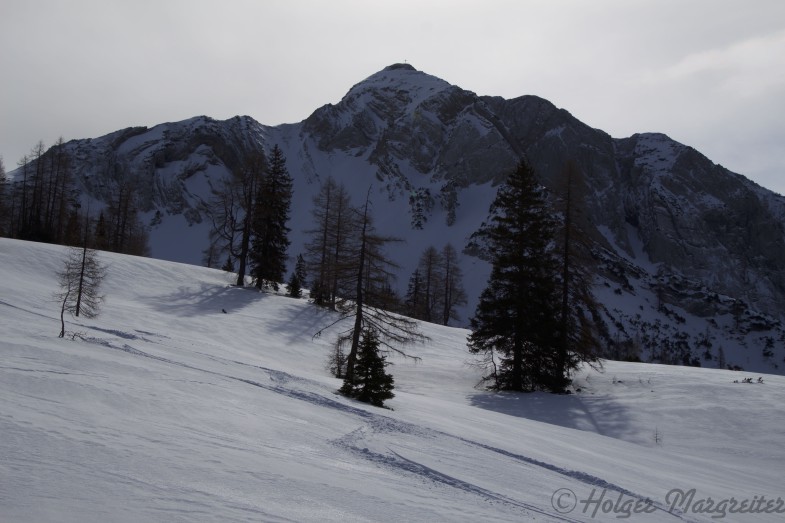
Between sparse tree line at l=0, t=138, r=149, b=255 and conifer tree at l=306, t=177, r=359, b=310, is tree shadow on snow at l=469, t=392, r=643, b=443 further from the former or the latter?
sparse tree line at l=0, t=138, r=149, b=255

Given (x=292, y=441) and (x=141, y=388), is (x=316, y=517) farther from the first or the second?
(x=141, y=388)

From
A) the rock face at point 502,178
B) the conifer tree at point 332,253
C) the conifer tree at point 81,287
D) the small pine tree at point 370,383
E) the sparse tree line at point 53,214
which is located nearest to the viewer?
the small pine tree at point 370,383

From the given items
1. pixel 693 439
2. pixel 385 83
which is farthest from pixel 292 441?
pixel 385 83

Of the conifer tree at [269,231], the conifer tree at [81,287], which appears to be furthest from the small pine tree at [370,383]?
the conifer tree at [269,231]

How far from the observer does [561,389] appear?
20578 millimetres

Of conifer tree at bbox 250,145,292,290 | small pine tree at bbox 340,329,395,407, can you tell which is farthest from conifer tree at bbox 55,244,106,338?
conifer tree at bbox 250,145,292,290

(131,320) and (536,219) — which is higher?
(536,219)

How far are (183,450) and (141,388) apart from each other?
10.1ft

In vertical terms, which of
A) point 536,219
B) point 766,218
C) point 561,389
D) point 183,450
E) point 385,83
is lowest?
point 561,389

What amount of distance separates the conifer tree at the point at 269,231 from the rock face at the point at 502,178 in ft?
226

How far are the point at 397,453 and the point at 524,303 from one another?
1490 centimetres

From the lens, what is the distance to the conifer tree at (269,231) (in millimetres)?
35469

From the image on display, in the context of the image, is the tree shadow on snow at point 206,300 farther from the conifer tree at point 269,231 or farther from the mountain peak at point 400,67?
the mountain peak at point 400,67

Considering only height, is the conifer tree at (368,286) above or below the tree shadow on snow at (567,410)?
above
